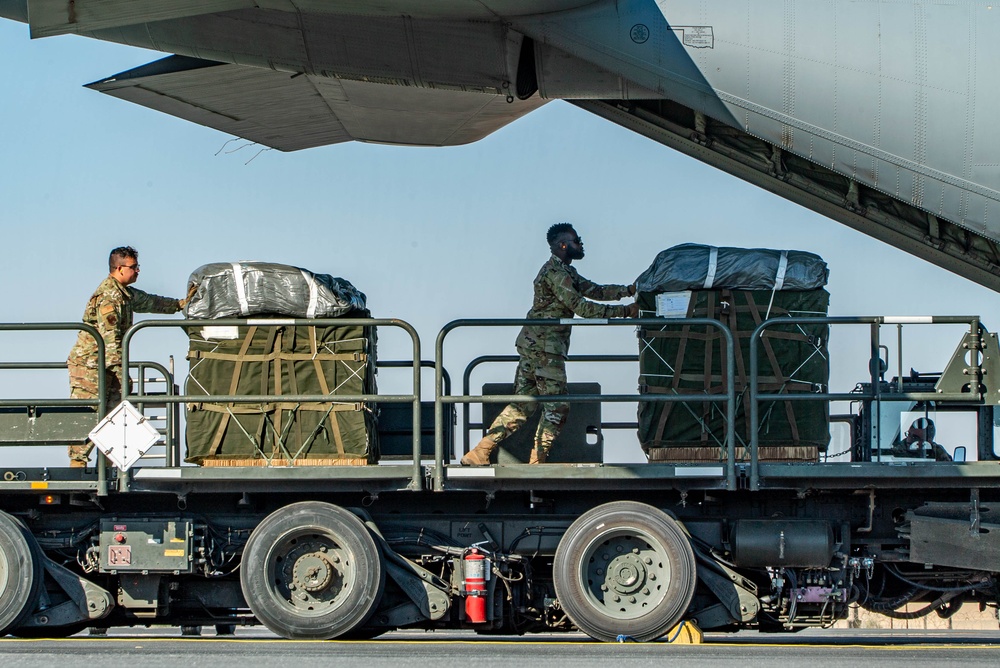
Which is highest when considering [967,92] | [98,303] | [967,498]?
[967,92]

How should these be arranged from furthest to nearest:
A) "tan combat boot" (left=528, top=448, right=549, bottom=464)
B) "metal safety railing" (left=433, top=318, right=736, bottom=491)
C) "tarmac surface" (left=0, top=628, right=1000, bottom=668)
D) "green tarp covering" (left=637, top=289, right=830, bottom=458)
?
1. "tan combat boot" (left=528, top=448, right=549, bottom=464)
2. "green tarp covering" (left=637, top=289, right=830, bottom=458)
3. "metal safety railing" (left=433, top=318, right=736, bottom=491)
4. "tarmac surface" (left=0, top=628, right=1000, bottom=668)

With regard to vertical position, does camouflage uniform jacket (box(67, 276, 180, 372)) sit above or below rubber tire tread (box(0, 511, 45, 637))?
above

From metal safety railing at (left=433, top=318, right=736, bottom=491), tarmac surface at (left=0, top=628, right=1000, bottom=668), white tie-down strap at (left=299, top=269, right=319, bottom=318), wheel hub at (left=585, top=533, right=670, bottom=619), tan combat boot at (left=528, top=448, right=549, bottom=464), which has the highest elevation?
white tie-down strap at (left=299, top=269, right=319, bottom=318)

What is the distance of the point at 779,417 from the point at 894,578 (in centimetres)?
179

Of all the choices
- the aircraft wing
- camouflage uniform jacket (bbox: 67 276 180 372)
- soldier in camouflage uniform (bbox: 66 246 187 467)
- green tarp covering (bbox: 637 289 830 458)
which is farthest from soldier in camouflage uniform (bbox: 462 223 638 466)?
camouflage uniform jacket (bbox: 67 276 180 372)

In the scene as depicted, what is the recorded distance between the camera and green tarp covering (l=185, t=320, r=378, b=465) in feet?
34.7

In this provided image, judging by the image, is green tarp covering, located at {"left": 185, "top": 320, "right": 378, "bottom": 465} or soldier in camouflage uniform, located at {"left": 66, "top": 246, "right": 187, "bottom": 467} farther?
soldier in camouflage uniform, located at {"left": 66, "top": 246, "right": 187, "bottom": 467}

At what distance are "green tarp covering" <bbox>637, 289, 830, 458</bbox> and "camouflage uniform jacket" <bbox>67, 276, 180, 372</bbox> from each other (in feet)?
14.1

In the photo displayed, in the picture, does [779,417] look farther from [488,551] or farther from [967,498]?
[488,551]

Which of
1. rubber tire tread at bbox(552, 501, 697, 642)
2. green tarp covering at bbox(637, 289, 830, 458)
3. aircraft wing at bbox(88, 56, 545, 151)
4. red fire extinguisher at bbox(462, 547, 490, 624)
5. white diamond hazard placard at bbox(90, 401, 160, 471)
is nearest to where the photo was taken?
rubber tire tread at bbox(552, 501, 697, 642)

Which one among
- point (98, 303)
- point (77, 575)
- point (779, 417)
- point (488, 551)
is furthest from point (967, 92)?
point (77, 575)

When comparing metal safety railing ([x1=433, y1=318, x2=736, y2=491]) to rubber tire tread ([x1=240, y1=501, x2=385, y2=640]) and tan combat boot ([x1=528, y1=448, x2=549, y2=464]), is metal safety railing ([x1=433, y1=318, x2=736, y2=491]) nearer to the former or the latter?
tan combat boot ([x1=528, y1=448, x2=549, y2=464])

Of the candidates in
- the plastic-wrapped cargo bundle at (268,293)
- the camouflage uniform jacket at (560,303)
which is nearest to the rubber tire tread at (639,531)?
the camouflage uniform jacket at (560,303)

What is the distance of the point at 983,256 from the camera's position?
10.6 metres
